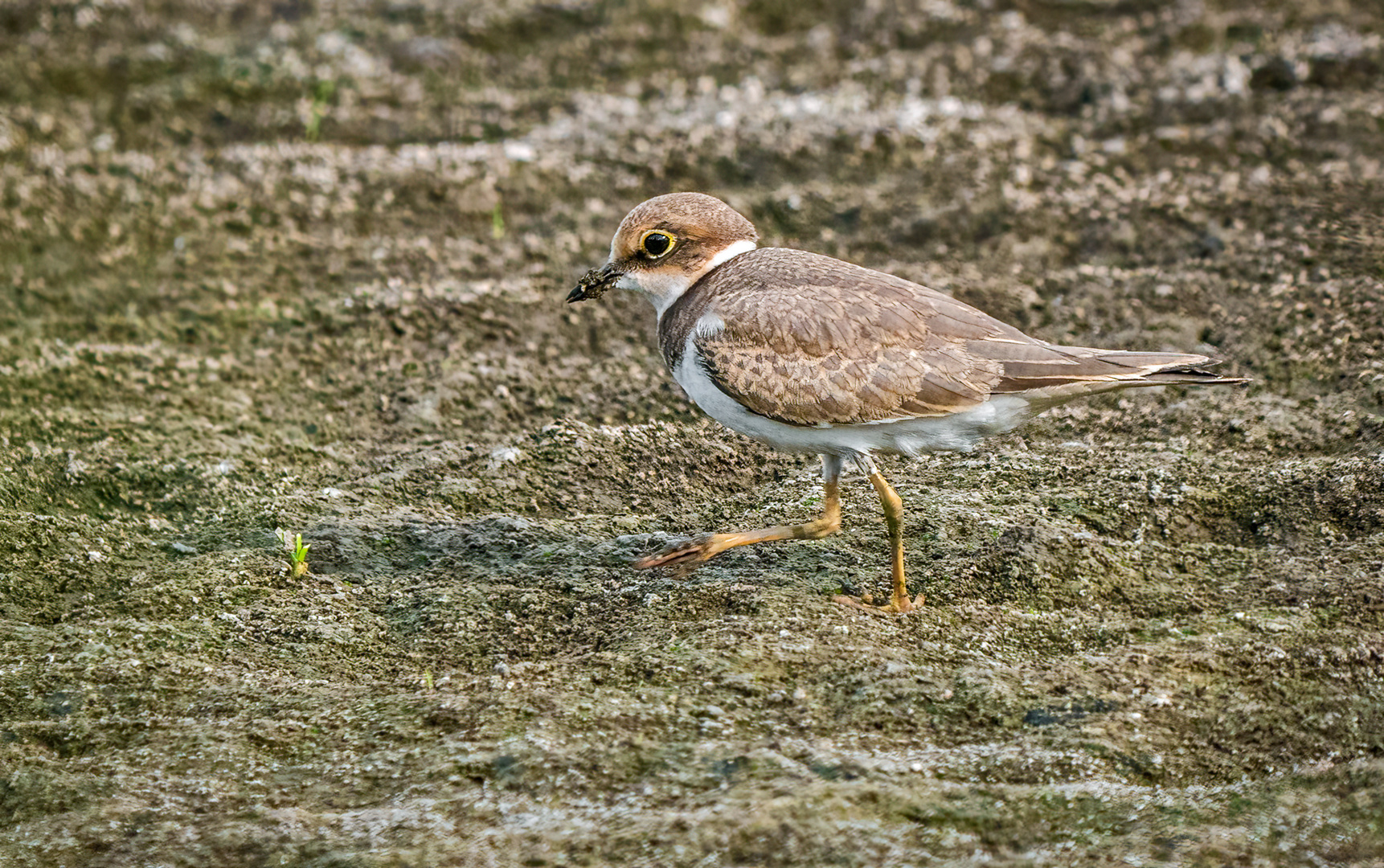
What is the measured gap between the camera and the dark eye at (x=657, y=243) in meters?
5.00

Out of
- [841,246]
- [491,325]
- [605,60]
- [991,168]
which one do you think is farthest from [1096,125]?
[491,325]

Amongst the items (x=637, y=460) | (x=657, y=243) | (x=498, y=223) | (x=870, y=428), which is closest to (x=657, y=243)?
(x=657, y=243)

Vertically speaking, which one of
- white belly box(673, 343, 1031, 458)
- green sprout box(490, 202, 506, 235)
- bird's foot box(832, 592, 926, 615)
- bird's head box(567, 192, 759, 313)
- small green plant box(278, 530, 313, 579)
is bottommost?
small green plant box(278, 530, 313, 579)

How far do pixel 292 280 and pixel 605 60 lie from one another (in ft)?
11.2

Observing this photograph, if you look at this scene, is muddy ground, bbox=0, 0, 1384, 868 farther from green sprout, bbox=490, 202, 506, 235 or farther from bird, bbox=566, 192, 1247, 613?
bird, bbox=566, 192, 1247, 613

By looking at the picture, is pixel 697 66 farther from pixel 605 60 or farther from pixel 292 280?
pixel 292 280

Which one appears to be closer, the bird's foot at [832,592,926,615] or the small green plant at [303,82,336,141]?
the bird's foot at [832,592,926,615]

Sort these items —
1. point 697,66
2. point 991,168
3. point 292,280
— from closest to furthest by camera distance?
point 292,280
point 991,168
point 697,66

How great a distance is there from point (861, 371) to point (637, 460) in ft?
4.98

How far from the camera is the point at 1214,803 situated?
331cm

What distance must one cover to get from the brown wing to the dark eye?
1.64 ft

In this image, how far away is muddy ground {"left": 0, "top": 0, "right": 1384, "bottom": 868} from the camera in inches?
137

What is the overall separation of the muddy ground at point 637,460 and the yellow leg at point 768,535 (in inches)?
4.9

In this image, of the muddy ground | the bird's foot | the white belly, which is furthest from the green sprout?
the bird's foot
